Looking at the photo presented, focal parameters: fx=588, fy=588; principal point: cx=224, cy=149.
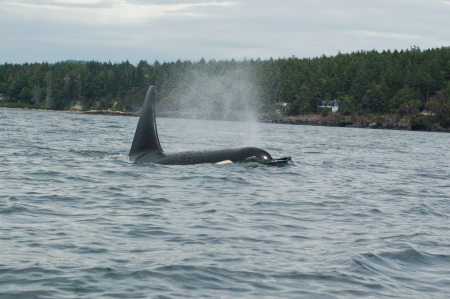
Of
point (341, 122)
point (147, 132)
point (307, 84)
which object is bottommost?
point (341, 122)

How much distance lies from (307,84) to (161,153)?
14494 cm

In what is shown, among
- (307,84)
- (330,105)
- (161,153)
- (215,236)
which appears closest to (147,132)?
(161,153)

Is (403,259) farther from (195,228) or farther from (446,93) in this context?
(446,93)

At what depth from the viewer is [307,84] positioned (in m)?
161

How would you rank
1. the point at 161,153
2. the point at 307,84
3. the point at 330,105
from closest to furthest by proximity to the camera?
the point at 161,153 < the point at 330,105 < the point at 307,84

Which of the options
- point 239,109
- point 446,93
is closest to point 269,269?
point 446,93

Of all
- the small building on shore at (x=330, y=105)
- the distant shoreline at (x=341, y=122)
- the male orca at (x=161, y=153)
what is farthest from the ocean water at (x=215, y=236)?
the small building on shore at (x=330, y=105)

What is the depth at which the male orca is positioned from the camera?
18.0m

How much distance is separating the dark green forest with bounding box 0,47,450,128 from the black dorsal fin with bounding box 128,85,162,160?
377 ft

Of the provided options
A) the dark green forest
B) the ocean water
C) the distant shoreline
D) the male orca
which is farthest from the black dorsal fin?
the dark green forest

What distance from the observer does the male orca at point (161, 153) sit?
18.0 m

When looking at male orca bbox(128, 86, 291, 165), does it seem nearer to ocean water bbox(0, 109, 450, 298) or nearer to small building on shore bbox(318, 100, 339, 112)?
ocean water bbox(0, 109, 450, 298)

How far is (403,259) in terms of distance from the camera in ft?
27.2

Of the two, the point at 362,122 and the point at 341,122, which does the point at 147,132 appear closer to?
the point at 362,122
